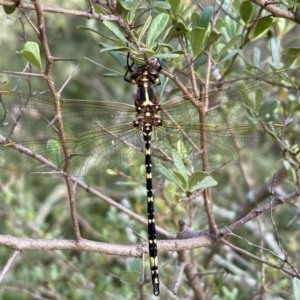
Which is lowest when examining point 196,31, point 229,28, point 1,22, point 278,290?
point 278,290

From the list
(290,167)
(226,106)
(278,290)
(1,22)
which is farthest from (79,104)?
(1,22)

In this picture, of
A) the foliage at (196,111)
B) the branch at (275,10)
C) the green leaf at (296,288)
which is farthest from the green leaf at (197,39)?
the green leaf at (296,288)

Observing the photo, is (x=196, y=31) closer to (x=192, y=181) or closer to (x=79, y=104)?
(x=192, y=181)

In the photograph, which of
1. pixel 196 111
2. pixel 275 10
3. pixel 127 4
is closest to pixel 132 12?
pixel 127 4

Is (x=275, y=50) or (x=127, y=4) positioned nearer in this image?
(x=127, y=4)

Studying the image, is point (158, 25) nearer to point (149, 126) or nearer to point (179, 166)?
point (179, 166)

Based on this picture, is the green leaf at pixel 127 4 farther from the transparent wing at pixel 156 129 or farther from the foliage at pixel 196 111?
the transparent wing at pixel 156 129
